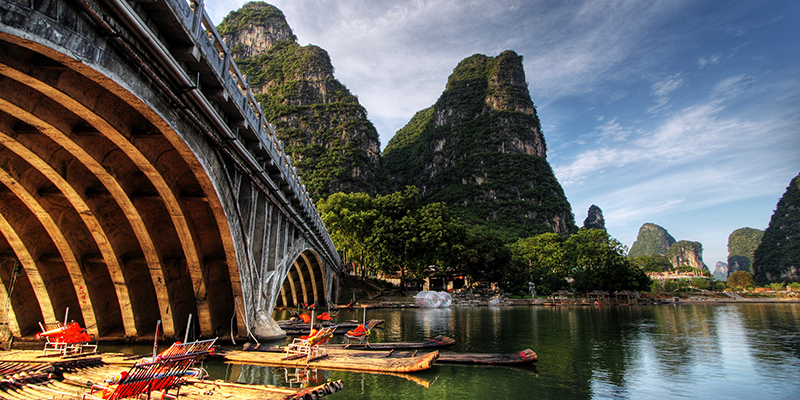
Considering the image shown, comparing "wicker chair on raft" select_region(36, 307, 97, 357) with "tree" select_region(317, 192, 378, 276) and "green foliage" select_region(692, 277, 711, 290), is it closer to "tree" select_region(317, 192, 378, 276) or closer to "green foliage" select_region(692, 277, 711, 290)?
"tree" select_region(317, 192, 378, 276)

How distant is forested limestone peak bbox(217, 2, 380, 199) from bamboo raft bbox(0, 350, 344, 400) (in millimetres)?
81718

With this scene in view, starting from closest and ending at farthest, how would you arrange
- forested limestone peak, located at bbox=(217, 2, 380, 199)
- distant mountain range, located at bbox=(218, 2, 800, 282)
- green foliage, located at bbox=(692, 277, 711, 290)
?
green foliage, located at bbox=(692, 277, 711, 290) → forested limestone peak, located at bbox=(217, 2, 380, 199) → distant mountain range, located at bbox=(218, 2, 800, 282)

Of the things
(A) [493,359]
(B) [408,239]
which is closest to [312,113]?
(B) [408,239]

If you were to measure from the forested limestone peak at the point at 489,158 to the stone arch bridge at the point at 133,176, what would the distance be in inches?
3941

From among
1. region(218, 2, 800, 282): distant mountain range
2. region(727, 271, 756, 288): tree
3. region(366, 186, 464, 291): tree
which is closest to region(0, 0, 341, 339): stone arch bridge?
region(366, 186, 464, 291): tree

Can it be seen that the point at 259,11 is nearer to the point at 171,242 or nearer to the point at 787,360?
the point at 171,242

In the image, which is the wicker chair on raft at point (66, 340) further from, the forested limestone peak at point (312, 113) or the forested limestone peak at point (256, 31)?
the forested limestone peak at point (256, 31)

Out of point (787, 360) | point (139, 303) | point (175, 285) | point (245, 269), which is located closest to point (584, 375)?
point (787, 360)

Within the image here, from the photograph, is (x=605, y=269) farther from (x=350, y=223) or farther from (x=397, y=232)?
(x=350, y=223)

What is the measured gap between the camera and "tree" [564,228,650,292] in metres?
56.4

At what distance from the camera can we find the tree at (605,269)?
5644 centimetres

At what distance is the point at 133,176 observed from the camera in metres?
12.1

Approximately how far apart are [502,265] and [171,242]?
171ft

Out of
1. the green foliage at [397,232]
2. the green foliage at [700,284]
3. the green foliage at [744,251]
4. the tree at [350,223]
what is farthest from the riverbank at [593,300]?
the green foliage at [744,251]
